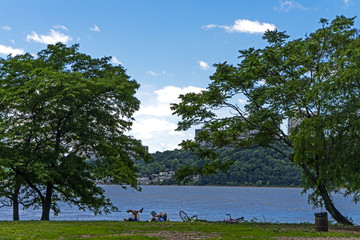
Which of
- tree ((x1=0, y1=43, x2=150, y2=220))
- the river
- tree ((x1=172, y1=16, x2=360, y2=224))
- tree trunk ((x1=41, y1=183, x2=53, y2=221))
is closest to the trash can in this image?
tree ((x1=172, y1=16, x2=360, y2=224))

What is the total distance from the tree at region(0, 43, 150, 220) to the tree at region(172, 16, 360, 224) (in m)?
4.99

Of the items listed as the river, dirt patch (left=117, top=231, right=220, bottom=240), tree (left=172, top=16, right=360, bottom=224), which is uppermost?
tree (left=172, top=16, right=360, bottom=224)

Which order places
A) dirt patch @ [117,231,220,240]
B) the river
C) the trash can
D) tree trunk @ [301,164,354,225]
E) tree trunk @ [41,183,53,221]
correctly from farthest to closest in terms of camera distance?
1. the river
2. tree trunk @ [41,183,53,221]
3. tree trunk @ [301,164,354,225]
4. the trash can
5. dirt patch @ [117,231,220,240]

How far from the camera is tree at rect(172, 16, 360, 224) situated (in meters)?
17.3

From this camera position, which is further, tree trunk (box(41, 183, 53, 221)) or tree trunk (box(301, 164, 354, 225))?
tree trunk (box(41, 183, 53, 221))

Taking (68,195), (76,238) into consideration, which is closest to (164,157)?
(68,195)

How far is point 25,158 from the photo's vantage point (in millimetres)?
23438

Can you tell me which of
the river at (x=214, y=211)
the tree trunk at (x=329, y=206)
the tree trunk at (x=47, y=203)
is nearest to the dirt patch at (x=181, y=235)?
the tree trunk at (x=329, y=206)

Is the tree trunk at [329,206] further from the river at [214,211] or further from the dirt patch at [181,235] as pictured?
the dirt patch at [181,235]

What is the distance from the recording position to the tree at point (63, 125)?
2345cm

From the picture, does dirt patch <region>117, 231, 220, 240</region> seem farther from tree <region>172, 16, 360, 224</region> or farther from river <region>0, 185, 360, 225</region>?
river <region>0, 185, 360, 225</region>

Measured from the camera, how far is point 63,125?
83.3 ft

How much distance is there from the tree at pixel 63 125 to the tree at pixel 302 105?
196 inches

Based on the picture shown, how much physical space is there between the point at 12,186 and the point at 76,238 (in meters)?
13.8
